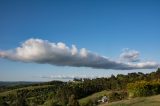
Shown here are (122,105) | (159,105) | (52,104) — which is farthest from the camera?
(52,104)

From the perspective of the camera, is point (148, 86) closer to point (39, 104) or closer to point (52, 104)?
point (52, 104)

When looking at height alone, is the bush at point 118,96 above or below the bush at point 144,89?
below

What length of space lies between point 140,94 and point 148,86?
622 cm

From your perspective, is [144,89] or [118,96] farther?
[118,96]

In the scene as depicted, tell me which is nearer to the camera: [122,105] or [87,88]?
[122,105]

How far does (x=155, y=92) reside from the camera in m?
99.9

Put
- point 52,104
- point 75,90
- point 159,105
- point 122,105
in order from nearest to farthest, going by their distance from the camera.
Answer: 1. point 159,105
2. point 122,105
3. point 52,104
4. point 75,90

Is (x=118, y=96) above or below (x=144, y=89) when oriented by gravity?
below

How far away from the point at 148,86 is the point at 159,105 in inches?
1535

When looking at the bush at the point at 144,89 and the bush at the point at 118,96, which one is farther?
the bush at the point at 118,96

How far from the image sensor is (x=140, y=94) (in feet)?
322

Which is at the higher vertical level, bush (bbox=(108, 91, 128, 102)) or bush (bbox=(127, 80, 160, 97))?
bush (bbox=(127, 80, 160, 97))

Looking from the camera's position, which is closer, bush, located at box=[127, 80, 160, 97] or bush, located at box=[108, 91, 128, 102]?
bush, located at box=[127, 80, 160, 97]

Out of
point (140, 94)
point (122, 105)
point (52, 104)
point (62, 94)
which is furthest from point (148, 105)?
point (62, 94)
